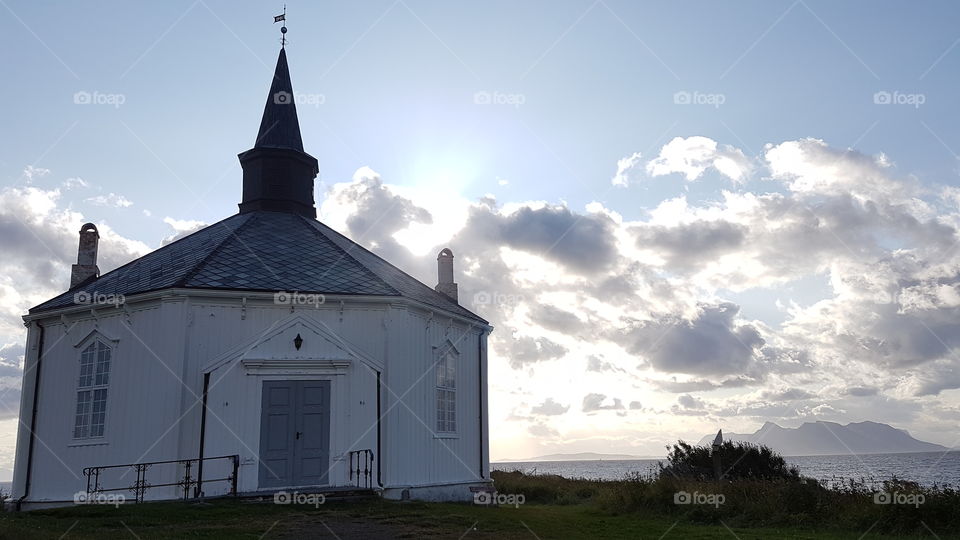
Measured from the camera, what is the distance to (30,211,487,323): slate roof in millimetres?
18688

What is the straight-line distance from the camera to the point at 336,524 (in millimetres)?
13555

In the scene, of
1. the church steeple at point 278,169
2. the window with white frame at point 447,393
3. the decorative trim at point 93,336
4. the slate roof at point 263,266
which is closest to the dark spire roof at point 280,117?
the church steeple at point 278,169

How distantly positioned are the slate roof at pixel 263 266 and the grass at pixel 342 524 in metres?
5.13

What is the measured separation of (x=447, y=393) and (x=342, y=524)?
7509 mm

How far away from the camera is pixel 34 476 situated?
62.6 ft

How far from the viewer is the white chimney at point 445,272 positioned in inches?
991

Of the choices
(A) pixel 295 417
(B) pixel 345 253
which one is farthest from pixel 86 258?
(A) pixel 295 417

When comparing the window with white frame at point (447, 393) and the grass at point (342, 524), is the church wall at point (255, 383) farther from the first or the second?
the window with white frame at point (447, 393)

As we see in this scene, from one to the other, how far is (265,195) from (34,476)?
9.92 m

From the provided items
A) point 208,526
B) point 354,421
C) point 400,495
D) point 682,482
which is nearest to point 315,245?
point 354,421

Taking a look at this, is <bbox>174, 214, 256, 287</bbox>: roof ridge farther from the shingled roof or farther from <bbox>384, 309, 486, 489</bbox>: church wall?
<bbox>384, 309, 486, 489</bbox>: church wall

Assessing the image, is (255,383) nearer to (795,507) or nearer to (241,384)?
(241,384)

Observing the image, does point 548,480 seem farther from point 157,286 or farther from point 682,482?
point 157,286

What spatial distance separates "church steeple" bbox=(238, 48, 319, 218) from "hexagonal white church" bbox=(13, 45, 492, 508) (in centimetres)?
371
